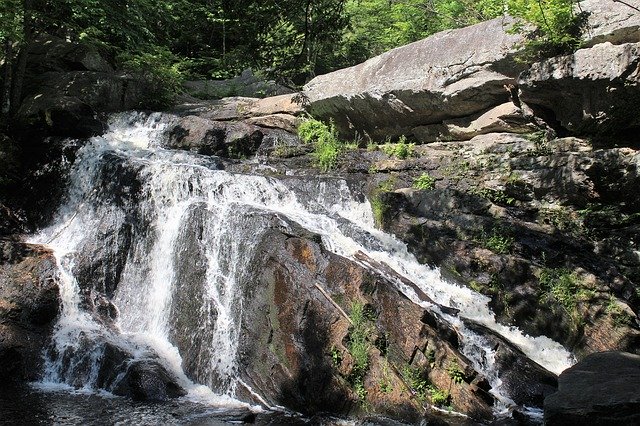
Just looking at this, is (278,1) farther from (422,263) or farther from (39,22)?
(39,22)

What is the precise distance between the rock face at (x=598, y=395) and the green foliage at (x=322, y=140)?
302 inches

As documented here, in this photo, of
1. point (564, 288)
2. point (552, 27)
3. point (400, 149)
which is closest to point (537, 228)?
point (564, 288)

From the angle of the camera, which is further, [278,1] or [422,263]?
[422,263]

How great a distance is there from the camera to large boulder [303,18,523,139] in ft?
38.3

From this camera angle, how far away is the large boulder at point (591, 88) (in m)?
9.25

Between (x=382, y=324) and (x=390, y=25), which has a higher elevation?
(x=390, y=25)

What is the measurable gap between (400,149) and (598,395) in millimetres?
8223

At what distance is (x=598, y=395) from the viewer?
5312 millimetres

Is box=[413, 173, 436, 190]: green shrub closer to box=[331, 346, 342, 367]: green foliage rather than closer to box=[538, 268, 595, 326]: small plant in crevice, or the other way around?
box=[538, 268, 595, 326]: small plant in crevice

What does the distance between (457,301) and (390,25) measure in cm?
1460

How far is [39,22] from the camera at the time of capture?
13.3 meters

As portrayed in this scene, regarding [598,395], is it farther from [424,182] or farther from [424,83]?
[424,83]

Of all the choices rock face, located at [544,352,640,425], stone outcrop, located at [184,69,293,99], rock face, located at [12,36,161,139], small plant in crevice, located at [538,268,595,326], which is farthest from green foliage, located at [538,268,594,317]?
stone outcrop, located at [184,69,293,99]

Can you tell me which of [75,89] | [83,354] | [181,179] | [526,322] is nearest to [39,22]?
[75,89]
